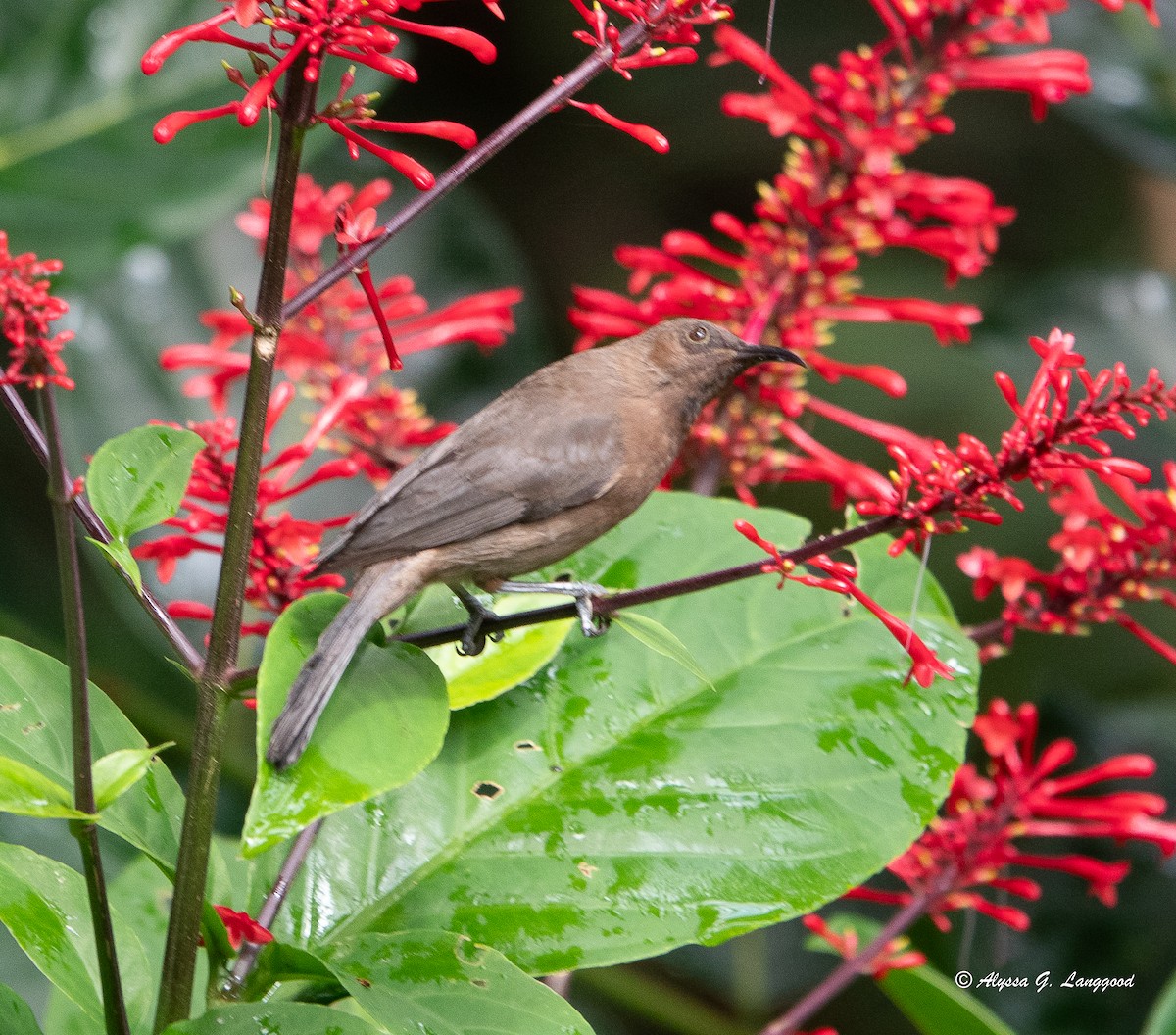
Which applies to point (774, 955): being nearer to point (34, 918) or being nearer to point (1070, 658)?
point (1070, 658)

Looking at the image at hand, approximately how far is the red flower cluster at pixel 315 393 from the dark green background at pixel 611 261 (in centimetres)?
34

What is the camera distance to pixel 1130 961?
7.03 feet

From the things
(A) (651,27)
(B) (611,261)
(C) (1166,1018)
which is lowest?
(C) (1166,1018)

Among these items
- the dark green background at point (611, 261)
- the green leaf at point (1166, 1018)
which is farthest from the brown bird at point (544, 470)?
the green leaf at point (1166, 1018)

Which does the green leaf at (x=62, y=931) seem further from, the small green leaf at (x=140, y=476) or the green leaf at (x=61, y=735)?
the small green leaf at (x=140, y=476)

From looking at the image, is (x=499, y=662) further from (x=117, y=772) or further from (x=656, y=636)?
(x=117, y=772)

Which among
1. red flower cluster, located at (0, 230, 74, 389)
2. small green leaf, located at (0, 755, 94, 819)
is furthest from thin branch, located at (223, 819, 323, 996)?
red flower cluster, located at (0, 230, 74, 389)

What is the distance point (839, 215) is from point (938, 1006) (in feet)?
2.95

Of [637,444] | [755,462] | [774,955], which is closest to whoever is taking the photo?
[637,444]

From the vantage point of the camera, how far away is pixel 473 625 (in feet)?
3.35

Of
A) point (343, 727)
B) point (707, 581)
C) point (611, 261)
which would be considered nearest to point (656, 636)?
point (707, 581)

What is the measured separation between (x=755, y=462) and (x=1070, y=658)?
71.1 inches

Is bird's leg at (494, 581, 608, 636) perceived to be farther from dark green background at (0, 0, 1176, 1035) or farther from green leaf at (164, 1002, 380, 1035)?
dark green background at (0, 0, 1176, 1035)

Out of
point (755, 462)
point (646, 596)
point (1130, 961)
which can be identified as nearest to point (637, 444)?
point (755, 462)
